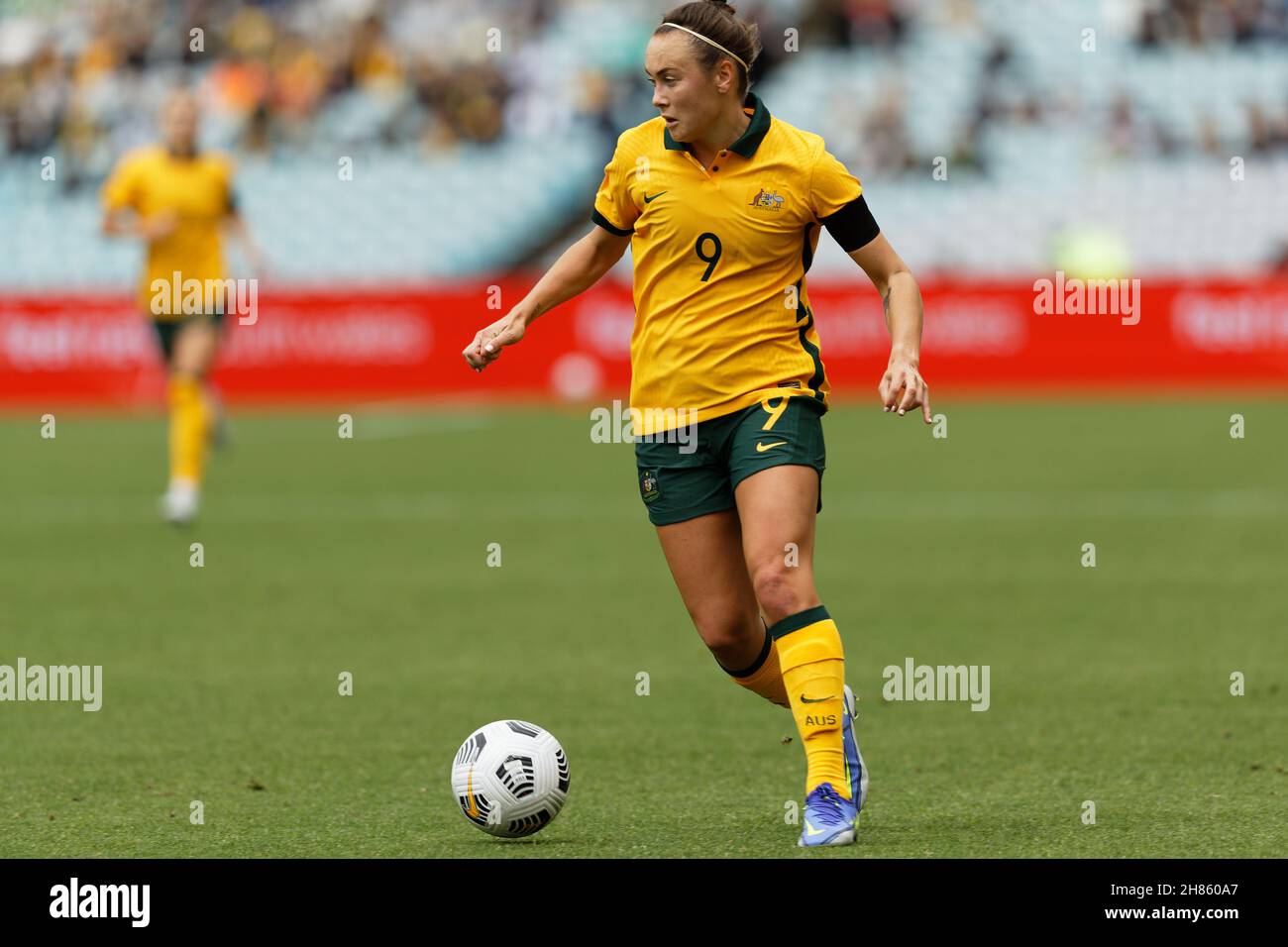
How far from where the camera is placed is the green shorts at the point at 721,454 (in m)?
5.95

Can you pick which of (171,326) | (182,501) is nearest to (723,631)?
(182,501)

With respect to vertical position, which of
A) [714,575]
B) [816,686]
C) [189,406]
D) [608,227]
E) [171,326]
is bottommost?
[816,686]

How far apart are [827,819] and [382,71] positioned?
2952cm

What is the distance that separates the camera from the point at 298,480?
18.8 metres

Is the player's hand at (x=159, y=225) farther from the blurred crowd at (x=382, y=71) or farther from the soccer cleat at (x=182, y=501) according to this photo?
the blurred crowd at (x=382, y=71)

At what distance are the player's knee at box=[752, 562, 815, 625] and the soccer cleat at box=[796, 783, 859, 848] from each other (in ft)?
1.54

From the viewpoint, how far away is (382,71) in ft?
112

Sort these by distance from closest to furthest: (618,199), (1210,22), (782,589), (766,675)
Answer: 1. (782,589)
2. (618,199)
3. (766,675)
4. (1210,22)

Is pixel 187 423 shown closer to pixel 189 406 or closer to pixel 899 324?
pixel 189 406

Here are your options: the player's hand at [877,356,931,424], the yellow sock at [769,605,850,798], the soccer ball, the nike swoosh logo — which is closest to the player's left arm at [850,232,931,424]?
the player's hand at [877,356,931,424]

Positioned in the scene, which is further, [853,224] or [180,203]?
[180,203]

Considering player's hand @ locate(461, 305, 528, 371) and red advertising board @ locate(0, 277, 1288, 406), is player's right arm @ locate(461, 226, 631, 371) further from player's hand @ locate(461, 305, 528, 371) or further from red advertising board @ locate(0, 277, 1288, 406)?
red advertising board @ locate(0, 277, 1288, 406)

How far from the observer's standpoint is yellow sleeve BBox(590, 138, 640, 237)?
20.1 ft
